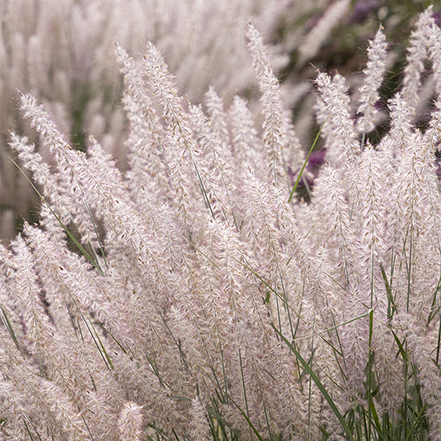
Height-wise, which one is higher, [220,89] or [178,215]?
[220,89]

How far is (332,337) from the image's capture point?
0.83m

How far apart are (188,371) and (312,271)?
0.28m

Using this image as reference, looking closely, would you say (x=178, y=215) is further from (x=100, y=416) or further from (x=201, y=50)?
(x=201, y=50)

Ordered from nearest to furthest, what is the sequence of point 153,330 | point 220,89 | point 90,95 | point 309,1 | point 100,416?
point 100,416 → point 153,330 → point 220,89 → point 90,95 → point 309,1

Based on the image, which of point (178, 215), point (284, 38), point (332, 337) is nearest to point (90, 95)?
point (284, 38)

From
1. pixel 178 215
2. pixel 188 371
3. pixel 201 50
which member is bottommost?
pixel 188 371

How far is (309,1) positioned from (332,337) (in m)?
2.65

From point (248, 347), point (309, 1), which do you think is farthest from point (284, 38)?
point (248, 347)

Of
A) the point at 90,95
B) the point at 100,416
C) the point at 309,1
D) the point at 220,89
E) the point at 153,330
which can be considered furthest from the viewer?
the point at 309,1

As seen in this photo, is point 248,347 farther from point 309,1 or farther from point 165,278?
point 309,1

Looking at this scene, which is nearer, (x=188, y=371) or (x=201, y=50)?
(x=188, y=371)

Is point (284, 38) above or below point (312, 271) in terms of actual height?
above

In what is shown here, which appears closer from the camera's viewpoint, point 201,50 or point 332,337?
point 332,337

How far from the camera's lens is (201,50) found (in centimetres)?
237
